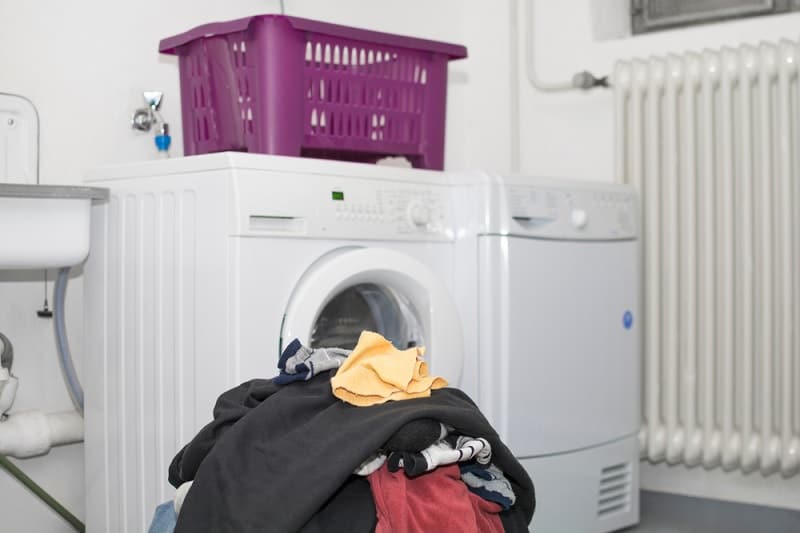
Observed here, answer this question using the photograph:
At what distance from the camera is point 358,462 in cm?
93

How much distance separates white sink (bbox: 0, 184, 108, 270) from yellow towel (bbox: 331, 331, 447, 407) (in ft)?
2.69

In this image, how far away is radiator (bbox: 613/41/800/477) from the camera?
2326 millimetres

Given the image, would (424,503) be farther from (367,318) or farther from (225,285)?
(367,318)

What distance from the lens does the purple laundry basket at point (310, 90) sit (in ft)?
5.87

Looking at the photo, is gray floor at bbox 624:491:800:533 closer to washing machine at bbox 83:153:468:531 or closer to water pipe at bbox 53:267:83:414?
washing machine at bbox 83:153:468:531

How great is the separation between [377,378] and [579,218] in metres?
1.26

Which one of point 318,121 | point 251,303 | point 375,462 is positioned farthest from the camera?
point 318,121

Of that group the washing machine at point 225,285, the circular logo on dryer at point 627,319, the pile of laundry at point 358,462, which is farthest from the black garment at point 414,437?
the circular logo on dryer at point 627,319

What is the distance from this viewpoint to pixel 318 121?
74.2 inches

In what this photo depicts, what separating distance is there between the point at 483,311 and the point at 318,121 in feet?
1.78

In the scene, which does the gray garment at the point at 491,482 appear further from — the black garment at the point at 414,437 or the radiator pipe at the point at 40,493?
the radiator pipe at the point at 40,493

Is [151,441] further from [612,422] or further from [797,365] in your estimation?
[797,365]

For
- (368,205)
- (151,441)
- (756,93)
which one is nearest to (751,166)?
(756,93)

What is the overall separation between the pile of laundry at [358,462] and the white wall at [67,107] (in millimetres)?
1025
